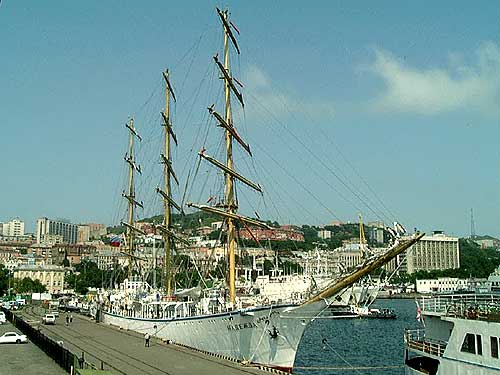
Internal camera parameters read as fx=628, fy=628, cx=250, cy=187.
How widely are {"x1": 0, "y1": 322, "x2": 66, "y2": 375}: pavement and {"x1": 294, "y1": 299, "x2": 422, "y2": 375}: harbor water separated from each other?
16.9 metres

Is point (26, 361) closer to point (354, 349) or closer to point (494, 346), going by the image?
point (494, 346)

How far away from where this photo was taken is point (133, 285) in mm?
79125

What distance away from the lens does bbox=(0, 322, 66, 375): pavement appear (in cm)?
3195

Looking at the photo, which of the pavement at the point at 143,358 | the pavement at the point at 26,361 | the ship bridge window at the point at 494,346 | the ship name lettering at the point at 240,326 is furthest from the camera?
the ship name lettering at the point at 240,326

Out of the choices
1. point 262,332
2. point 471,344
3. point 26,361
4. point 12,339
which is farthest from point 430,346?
point 12,339

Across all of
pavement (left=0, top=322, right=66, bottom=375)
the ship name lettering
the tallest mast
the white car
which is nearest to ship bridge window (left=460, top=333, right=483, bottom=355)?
the ship name lettering

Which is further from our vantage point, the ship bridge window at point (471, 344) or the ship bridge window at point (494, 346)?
the ship bridge window at point (471, 344)

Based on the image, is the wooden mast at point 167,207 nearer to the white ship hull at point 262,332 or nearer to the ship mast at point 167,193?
the ship mast at point 167,193

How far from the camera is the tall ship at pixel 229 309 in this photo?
3994 centimetres

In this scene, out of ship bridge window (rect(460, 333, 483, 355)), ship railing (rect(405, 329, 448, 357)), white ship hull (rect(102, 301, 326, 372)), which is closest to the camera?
ship bridge window (rect(460, 333, 483, 355))

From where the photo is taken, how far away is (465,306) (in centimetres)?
3094

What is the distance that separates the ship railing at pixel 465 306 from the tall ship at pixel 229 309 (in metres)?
3.75

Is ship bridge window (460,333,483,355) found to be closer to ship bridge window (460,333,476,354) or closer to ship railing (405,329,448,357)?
ship bridge window (460,333,476,354)

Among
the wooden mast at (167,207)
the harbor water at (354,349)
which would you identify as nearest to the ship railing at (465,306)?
the harbor water at (354,349)
